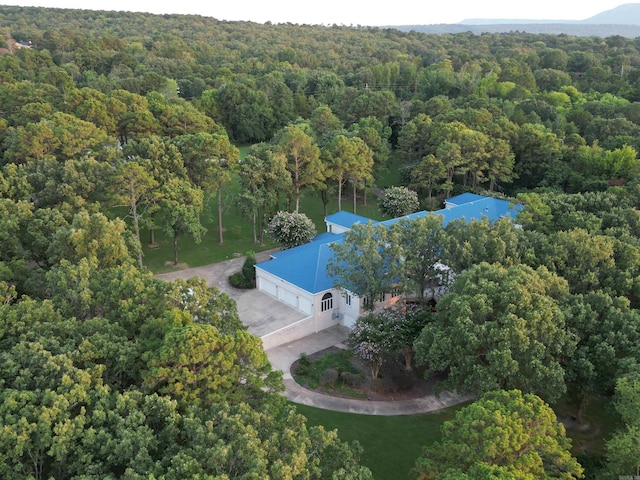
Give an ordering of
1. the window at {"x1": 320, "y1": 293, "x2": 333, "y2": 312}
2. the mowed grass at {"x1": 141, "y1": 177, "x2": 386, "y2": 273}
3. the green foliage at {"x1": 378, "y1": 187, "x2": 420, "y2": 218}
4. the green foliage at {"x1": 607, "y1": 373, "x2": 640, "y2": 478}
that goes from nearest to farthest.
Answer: the green foliage at {"x1": 607, "y1": 373, "x2": 640, "y2": 478}, the window at {"x1": 320, "y1": 293, "x2": 333, "y2": 312}, the mowed grass at {"x1": 141, "y1": 177, "x2": 386, "y2": 273}, the green foliage at {"x1": 378, "y1": 187, "x2": 420, "y2": 218}

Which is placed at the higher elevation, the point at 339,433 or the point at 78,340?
the point at 78,340

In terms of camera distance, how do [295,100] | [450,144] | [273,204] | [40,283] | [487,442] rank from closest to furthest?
[487,442] → [40,283] → [273,204] → [450,144] → [295,100]

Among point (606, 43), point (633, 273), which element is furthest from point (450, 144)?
point (606, 43)

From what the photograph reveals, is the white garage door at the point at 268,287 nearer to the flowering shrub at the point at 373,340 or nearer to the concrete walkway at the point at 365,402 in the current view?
the concrete walkway at the point at 365,402

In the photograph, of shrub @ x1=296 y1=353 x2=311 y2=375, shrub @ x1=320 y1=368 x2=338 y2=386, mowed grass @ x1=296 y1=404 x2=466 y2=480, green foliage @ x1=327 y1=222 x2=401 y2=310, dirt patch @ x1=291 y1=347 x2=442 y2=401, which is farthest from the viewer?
green foliage @ x1=327 y1=222 x2=401 y2=310

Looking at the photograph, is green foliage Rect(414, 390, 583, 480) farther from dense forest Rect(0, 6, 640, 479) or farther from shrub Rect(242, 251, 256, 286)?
shrub Rect(242, 251, 256, 286)

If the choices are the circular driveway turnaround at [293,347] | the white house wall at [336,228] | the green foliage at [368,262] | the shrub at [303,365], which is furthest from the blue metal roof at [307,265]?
the shrub at [303,365]

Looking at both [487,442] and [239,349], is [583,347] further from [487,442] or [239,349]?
[239,349]

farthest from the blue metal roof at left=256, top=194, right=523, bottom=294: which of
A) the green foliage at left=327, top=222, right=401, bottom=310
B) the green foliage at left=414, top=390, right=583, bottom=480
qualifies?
the green foliage at left=414, top=390, right=583, bottom=480
